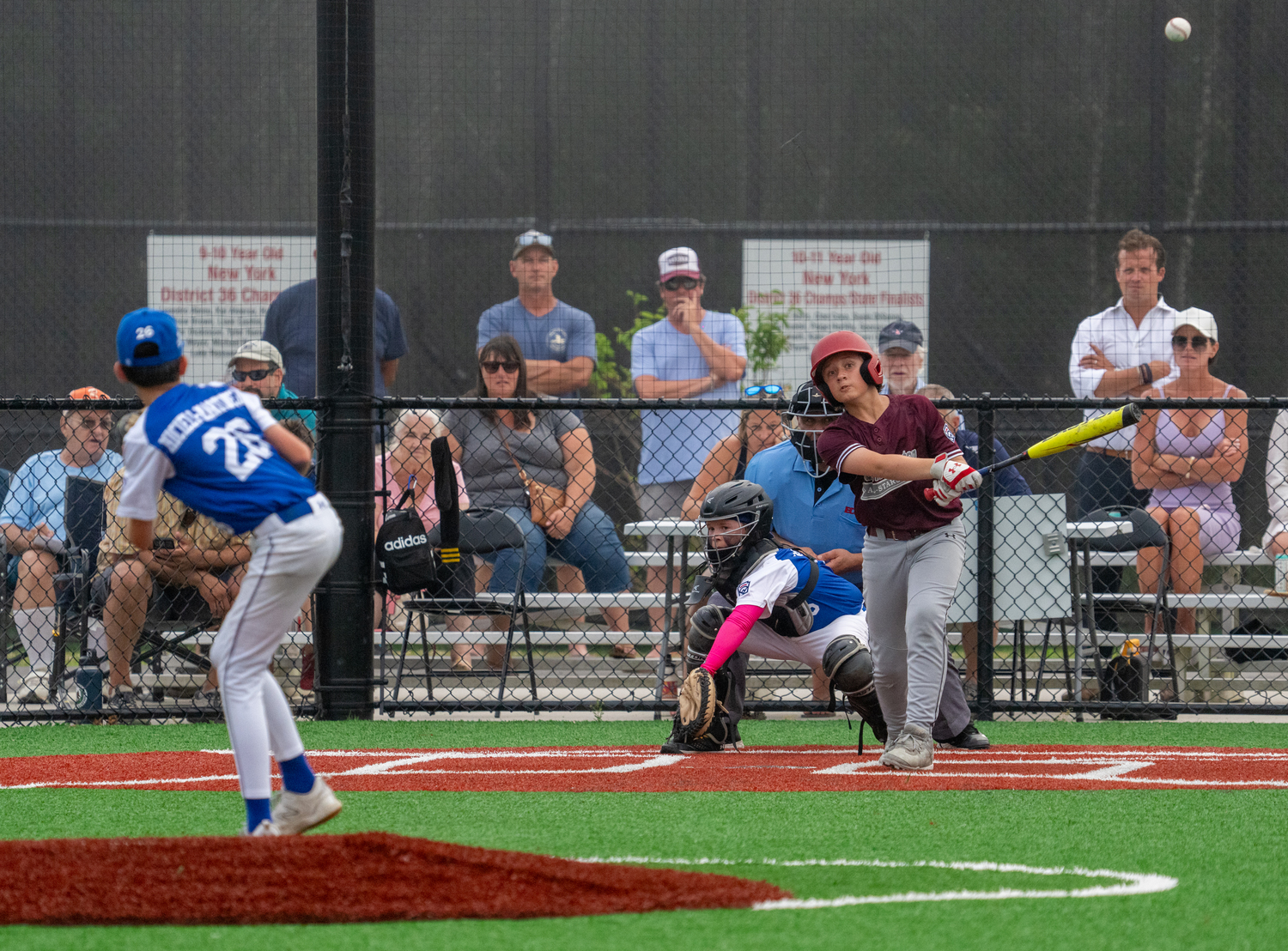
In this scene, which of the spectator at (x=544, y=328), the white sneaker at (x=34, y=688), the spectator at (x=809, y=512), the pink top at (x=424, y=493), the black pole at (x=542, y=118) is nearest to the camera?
the spectator at (x=809, y=512)

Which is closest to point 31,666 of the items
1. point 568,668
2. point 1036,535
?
point 568,668

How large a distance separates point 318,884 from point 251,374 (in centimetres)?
579

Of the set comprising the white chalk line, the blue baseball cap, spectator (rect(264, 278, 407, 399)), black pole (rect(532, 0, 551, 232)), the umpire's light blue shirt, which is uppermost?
black pole (rect(532, 0, 551, 232))

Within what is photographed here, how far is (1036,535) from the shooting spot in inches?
297

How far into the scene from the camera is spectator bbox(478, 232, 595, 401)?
990 centimetres

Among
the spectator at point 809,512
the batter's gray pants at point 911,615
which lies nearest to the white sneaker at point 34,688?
the spectator at point 809,512

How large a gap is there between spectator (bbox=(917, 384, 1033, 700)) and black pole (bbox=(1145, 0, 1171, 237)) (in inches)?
185

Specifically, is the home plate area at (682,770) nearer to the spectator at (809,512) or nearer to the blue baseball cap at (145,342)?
the spectator at (809,512)

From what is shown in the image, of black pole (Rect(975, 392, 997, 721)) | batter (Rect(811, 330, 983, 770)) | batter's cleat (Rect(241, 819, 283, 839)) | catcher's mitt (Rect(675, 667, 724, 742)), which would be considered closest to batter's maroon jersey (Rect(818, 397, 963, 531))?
batter (Rect(811, 330, 983, 770))

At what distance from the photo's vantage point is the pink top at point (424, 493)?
8.63 meters

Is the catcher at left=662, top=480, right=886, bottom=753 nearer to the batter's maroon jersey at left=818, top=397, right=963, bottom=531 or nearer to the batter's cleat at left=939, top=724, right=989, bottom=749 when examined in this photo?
the batter's cleat at left=939, top=724, right=989, bottom=749

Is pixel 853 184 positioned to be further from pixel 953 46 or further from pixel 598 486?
pixel 598 486

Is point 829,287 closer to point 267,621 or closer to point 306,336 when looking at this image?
point 306,336

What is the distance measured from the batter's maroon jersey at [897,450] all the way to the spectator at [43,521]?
158 inches
